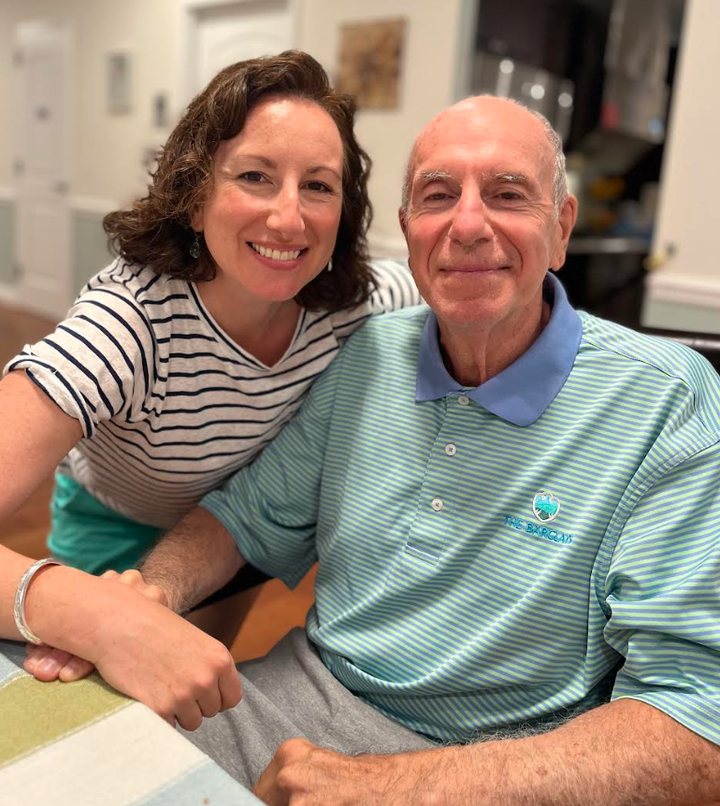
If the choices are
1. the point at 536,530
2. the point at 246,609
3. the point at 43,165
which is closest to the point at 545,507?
the point at 536,530

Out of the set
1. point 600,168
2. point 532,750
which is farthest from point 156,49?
point 532,750

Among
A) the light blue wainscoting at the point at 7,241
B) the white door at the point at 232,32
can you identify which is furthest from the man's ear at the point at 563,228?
the light blue wainscoting at the point at 7,241

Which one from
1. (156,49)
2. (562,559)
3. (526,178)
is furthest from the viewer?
(156,49)

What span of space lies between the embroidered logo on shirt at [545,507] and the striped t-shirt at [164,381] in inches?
19.6

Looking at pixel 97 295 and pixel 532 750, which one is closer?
pixel 532 750

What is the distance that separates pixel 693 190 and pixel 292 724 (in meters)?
2.81

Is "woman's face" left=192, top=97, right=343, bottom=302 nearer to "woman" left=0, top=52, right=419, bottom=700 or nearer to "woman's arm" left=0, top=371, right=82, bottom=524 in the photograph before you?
"woman" left=0, top=52, right=419, bottom=700

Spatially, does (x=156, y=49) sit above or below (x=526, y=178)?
above

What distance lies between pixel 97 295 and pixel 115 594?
51cm

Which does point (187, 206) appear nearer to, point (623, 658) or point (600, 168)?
point (623, 658)

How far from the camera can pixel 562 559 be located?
41.6 inches

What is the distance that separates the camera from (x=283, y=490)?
1.38 meters

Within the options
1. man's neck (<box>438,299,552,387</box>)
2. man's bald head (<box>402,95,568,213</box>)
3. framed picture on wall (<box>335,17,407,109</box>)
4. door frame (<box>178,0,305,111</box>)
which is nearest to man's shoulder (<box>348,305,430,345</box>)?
man's neck (<box>438,299,552,387</box>)

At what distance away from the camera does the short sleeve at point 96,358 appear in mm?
1109
